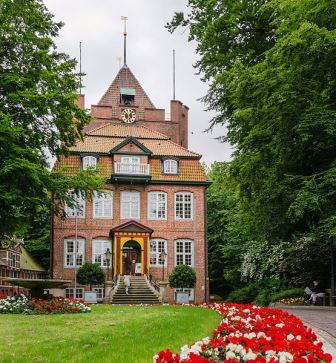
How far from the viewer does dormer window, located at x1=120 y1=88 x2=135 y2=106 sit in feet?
141

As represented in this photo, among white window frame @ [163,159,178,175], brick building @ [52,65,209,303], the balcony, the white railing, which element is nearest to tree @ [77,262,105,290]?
brick building @ [52,65,209,303]

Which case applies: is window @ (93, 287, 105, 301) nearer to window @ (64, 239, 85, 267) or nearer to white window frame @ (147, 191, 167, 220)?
window @ (64, 239, 85, 267)

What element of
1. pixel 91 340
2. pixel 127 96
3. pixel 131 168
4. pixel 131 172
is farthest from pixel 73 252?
pixel 91 340

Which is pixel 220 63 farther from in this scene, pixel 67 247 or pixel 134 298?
pixel 67 247

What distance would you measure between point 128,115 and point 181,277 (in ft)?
48.5

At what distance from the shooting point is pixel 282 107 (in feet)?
50.9

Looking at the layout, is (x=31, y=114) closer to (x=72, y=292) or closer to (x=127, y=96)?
(x=72, y=292)

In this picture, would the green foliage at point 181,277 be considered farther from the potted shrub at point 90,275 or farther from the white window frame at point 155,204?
the potted shrub at point 90,275

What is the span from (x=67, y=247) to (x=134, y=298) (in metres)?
6.79

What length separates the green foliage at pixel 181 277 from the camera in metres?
32.2

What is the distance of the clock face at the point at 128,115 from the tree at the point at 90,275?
13504 mm

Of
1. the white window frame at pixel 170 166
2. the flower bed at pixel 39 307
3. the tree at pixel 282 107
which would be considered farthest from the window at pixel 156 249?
Result: the flower bed at pixel 39 307

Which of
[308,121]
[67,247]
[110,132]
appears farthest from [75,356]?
[110,132]

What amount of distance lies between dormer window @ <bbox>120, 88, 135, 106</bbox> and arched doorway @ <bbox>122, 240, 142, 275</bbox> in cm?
1294
